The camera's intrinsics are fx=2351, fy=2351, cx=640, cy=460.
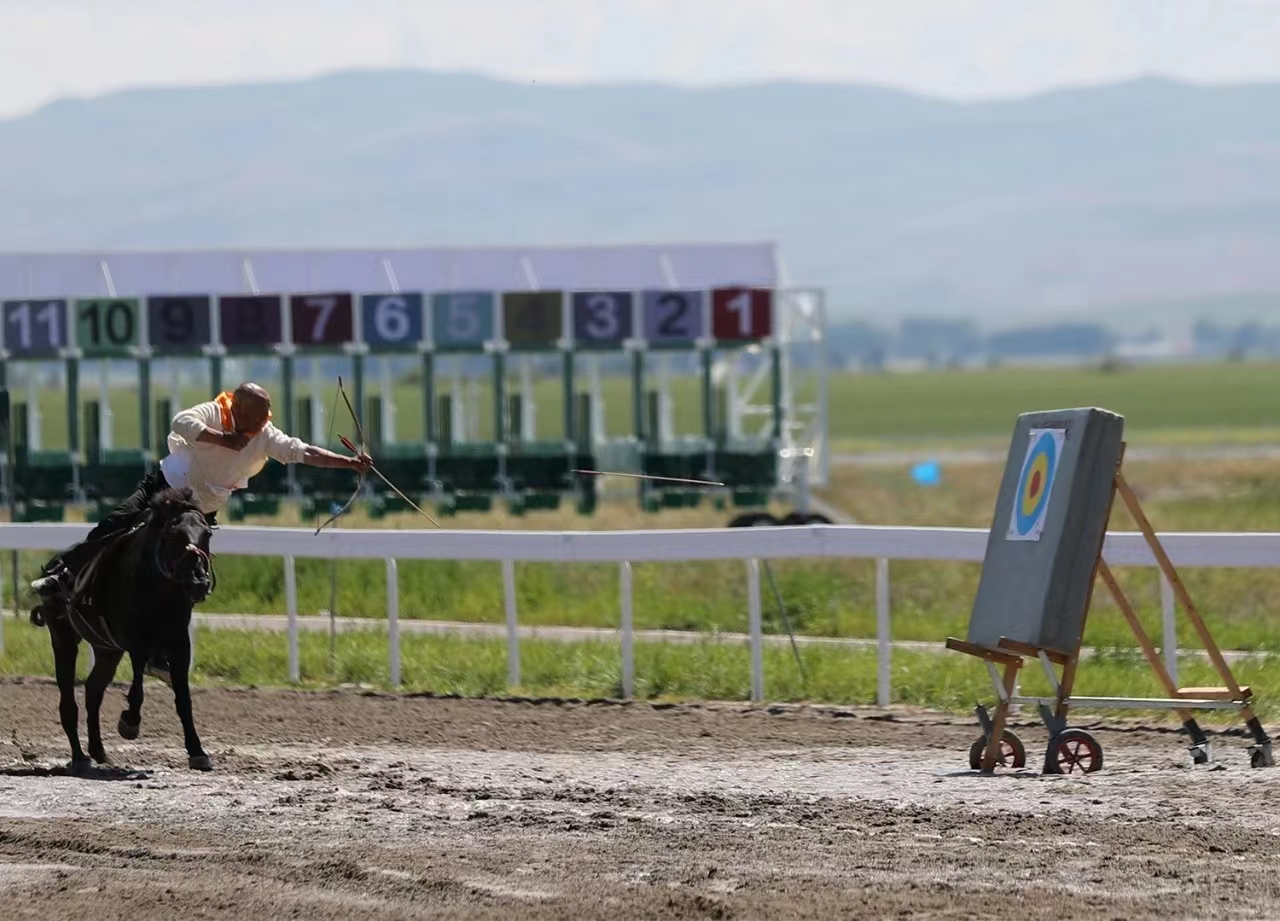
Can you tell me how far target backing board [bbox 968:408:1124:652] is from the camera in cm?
862

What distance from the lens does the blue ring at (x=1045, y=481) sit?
887 cm

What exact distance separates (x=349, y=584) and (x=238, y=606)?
1287mm

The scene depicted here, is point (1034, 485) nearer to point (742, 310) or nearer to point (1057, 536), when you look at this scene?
point (1057, 536)

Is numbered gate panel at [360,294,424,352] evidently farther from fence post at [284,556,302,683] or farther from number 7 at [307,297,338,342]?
fence post at [284,556,302,683]

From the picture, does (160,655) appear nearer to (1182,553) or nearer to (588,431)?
(1182,553)

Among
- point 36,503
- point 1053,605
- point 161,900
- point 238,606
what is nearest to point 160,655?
point 161,900

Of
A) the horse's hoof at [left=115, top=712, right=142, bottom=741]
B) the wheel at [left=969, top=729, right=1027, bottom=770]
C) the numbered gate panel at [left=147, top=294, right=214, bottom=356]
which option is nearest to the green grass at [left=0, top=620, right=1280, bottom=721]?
the wheel at [left=969, top=729, right=1027, bottom=770]

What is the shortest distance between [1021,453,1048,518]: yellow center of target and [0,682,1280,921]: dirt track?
1.02 meters

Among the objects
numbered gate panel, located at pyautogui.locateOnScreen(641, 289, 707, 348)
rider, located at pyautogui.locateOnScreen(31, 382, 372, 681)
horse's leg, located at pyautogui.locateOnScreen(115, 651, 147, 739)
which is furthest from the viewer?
numbered gate panel, located at pyautogui.locateOnScreen(641, 289, 707, 348)

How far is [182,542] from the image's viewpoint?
866 centimetres

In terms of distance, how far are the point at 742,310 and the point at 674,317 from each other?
0.76 m

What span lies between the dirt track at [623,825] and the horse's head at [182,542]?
0.72 meters

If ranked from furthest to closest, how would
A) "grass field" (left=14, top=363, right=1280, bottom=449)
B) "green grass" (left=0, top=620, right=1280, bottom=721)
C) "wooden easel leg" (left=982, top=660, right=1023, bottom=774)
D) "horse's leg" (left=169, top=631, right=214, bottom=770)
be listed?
"grass field" (left=14, top=363, right=1280, bottom=449), "green grass" (left=0, top=620, right=1280, bottom=721), "horse's leg" (left=169, top=631, right=214, bottom=770), "wooden easel leg" (left=982, top=660, right=1023, bottom=774)

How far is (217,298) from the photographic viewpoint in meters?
25.7
